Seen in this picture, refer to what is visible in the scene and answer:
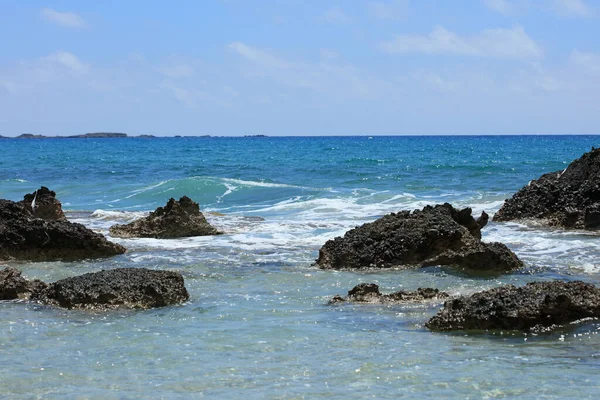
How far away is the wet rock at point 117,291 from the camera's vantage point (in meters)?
8.16

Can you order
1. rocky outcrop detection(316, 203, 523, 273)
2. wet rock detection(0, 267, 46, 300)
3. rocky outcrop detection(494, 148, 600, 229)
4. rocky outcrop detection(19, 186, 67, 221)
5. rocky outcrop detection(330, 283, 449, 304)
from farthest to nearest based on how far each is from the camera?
rocky outcrop detection(19, 186, 67, 221) < rocky outcrop detection(494, 148, 600, 229) < rocky outcrop detection(316, 203, 523, 273) < wet rock detection(0, 267, 46, 300) < rocky outcrop detection(330, 283, 449, 304)

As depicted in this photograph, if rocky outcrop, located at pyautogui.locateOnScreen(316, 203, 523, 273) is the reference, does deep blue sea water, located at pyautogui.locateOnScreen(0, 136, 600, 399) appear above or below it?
below

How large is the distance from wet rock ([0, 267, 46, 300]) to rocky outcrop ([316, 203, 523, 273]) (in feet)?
11.8

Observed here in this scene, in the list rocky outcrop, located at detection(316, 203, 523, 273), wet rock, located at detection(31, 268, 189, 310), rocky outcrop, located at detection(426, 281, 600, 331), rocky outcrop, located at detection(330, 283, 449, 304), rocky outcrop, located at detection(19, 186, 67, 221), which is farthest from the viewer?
rocky outcrop, located at detection(19, 186, 67, 221)

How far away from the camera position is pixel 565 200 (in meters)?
15.4

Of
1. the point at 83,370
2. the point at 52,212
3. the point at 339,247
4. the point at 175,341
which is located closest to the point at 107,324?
the point at 175,341

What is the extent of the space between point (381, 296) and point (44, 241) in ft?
17.7

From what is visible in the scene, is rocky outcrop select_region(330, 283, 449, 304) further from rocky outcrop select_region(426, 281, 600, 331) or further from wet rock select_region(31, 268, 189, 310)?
wet rock select_region(31, 268, 189, 310)

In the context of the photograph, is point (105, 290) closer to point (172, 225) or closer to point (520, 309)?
point (520, 309)

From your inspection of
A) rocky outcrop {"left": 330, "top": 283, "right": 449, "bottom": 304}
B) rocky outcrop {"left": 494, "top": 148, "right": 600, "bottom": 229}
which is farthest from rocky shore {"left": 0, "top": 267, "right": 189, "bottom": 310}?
rocky outcrop {"left": 494, "top": 148, "right": 600, "bottom": 229}

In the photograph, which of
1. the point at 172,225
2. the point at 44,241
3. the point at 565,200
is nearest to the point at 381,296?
the point at 44,241

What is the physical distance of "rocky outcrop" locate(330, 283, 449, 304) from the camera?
8.36 m

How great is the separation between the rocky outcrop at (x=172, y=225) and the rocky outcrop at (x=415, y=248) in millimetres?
3978

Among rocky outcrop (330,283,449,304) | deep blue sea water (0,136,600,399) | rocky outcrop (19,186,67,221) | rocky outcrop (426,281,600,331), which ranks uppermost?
rocky outcrop (19,186,67,221)
